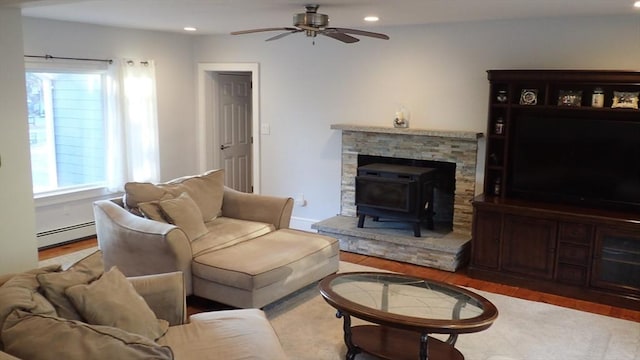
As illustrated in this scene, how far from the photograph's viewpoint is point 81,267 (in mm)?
2617

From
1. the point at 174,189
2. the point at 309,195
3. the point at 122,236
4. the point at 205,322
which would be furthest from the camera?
the point at 309,195

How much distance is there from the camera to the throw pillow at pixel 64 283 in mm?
2357

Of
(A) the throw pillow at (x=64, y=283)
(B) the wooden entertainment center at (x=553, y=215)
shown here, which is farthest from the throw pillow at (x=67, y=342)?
(B) the wooden entertainment center at (x=553, y=215)

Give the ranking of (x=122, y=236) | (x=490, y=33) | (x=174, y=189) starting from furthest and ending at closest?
(x=490, y=33) → (x=174, y=189) → (x=122, y=236)

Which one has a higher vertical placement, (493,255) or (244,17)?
(244,17)

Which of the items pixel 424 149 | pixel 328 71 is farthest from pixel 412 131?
pixel 328 71

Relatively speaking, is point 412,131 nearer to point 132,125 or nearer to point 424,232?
point 424,232

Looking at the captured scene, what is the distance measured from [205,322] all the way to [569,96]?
144 inches

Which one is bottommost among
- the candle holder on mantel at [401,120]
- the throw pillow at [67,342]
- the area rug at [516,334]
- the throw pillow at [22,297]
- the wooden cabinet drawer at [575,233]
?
the area rug at [516,334]

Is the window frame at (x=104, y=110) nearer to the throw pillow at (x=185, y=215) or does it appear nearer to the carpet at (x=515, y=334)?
the throw pillow at (x=185, y=215)

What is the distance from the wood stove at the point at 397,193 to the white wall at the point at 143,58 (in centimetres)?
263

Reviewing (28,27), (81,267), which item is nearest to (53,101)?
(28,27)

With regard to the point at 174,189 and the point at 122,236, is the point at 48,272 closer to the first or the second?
the point at 122,236

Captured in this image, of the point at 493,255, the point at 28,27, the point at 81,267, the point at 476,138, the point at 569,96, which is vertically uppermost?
the point at 28,27
